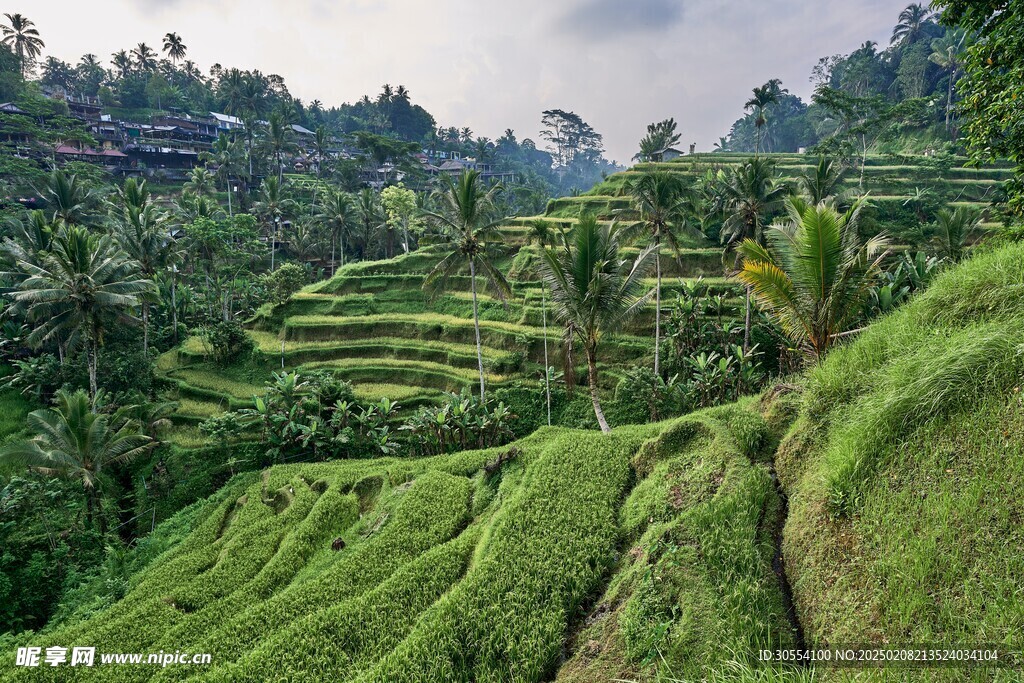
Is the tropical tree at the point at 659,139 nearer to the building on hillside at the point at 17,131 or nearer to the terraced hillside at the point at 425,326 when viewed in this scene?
the terraced hillside at the point at 425,326

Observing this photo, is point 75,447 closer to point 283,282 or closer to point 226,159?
point 283,282

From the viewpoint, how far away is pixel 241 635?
677 cm

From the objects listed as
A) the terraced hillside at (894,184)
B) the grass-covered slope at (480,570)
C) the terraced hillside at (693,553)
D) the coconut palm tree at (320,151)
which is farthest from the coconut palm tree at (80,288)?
the coconut palm tree at (320,151)

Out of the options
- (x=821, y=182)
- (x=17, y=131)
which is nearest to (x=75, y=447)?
(x=821, y=182)

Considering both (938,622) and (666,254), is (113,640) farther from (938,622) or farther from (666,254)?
(666,254)

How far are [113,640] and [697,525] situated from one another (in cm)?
905

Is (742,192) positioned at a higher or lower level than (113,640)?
higher

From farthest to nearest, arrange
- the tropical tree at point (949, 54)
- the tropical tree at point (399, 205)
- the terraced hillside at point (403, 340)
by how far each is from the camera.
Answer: the tropical tree at point (949, 54) → the tropical tree at point (399, 205) → the terraced hillside at point (403, 340)

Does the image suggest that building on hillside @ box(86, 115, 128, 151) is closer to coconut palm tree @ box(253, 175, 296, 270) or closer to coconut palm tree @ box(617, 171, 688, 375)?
coconut palm tree @ box(253, 175, 296, 270)

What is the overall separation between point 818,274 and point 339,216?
35268 millimetres

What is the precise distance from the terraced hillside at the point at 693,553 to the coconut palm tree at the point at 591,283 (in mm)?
3107

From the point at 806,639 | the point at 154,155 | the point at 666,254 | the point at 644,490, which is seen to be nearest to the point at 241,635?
the point at 644,490

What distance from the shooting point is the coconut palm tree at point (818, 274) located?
722cm

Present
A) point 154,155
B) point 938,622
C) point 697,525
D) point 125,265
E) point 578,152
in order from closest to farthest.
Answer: point 938,622
point 697,525
point 125,265
point 154,155
point 578,152
